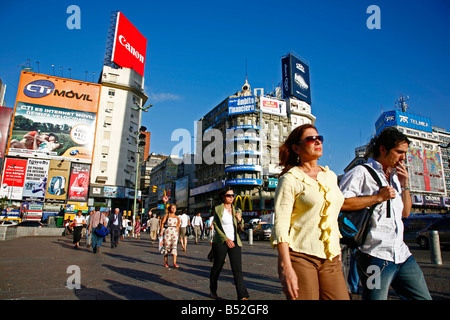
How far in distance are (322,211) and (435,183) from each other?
98.4m

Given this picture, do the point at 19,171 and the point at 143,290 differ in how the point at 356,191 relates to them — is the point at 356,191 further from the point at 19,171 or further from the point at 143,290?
the point at 19,171

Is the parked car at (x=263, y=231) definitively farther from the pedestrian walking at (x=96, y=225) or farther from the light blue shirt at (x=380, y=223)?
the light blue shirt at (x=380, y=223)

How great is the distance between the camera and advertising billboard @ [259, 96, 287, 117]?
60.0m

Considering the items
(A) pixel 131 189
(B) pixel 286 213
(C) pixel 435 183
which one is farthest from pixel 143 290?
(C) pixel 435 183

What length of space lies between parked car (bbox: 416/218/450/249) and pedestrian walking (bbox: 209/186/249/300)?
1336 cm

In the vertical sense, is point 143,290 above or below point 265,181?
below

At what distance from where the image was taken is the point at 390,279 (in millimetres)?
2291

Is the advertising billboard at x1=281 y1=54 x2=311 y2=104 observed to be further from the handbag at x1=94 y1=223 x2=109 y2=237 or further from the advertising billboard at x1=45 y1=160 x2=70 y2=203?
the handbag at x1=94 y1=223 x2=109 y2=237

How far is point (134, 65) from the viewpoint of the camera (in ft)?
194

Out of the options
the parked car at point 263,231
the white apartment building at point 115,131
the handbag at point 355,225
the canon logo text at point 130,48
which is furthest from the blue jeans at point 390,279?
the canon logo text at point 130,48

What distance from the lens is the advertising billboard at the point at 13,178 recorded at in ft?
136
